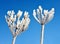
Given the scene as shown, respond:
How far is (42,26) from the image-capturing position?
18500mm

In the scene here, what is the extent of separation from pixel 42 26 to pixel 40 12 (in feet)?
5.05

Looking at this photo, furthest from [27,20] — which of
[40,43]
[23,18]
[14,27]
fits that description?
[40,43]

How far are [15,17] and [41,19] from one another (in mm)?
2892

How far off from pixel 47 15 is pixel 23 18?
277 cm

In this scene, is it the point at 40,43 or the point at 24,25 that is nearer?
the point at 40,43

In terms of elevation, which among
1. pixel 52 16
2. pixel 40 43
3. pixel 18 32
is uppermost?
pixel 52 16

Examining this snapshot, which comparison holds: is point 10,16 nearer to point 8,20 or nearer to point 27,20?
point 8,20

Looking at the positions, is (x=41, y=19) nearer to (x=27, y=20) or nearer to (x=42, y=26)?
(x=42, y=26)

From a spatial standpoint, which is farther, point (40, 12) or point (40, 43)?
point (40, 12)

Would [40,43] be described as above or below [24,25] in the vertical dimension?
below

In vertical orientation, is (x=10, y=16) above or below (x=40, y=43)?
above

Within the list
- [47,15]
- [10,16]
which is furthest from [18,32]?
[47,15]

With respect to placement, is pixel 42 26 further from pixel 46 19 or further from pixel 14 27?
pixel 14 27

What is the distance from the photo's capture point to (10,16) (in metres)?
19.4
